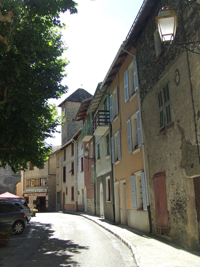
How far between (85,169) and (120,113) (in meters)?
14.0

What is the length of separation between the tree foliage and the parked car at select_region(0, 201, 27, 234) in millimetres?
3060

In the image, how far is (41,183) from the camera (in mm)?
46719

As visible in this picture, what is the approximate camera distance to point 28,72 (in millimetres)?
12008

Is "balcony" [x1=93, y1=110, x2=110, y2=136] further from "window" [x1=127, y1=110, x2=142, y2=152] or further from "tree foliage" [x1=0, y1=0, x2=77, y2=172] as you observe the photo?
"window" [x1=127, y1=110, x2=142, y2=152]

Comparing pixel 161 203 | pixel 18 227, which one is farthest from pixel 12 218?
pixel 161 203

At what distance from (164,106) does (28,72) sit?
5607 millimetres

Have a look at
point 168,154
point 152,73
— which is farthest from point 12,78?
point 168,154

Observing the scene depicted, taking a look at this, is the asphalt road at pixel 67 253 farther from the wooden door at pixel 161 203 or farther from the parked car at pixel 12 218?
the parked car at pixel 12 218

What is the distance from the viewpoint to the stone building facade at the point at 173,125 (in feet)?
27.0

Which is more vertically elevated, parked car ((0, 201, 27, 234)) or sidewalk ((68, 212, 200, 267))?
parked car ((0, 201, 27, 234))

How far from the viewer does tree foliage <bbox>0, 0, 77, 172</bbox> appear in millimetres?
9273

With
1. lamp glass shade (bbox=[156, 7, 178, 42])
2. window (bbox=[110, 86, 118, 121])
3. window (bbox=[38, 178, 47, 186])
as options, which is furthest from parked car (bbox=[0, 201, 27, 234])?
window (bbox=[38, 178, 47, 186])

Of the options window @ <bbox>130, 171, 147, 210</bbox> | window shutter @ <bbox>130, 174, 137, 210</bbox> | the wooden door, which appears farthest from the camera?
window shutter @ <bbox>130, 174, 137, 210</bbox>

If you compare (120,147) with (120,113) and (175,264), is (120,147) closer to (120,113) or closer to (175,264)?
(120,113)
